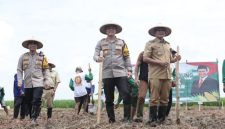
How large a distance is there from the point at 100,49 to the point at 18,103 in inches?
208

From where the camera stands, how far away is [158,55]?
33.1 ft

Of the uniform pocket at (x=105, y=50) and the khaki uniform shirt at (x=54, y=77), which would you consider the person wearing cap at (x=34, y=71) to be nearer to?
the uniform pocket at (x=105, y=50)

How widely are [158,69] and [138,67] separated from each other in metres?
0.91

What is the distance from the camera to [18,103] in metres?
15.0

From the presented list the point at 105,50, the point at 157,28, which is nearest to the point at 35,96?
the point at 105,50

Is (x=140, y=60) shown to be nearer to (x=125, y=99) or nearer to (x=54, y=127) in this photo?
(x=125, y=99)

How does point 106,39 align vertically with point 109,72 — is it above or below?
above

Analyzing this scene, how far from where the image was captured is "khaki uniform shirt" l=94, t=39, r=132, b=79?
33.9ft

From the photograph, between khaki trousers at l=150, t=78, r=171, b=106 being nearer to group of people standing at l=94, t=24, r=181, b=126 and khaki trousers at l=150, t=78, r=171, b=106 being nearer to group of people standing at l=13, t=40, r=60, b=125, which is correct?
group of people standing at l=94, t=24, r=181, b=126

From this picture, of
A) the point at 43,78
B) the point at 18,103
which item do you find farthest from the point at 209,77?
the point at 43,78

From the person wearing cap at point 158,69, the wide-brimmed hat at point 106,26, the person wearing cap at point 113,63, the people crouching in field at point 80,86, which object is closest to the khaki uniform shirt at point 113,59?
the person wearing cap at point 113,63

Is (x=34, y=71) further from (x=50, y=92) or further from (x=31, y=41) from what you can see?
(x=50, y=92)

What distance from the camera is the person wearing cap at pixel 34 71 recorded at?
1152 cm

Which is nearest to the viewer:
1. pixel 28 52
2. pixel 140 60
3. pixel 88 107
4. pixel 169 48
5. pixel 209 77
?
pixel 169 48
